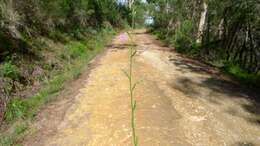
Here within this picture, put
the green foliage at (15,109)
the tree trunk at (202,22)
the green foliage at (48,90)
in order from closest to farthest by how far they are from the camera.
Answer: the green foliage at (15,109) < the green foliage at (48,90) < the tree trunk at (202,22)

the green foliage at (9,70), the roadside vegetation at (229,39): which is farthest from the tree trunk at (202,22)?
the green foliage at (9,70)

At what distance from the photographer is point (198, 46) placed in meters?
13.3

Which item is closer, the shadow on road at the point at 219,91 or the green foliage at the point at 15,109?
the green foliage at the point at 15,109

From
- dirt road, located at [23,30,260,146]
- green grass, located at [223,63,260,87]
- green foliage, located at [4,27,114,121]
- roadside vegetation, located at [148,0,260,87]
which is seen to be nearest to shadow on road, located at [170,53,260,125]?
dirt road, located at [23,30,260,146]

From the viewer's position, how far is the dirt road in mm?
4410

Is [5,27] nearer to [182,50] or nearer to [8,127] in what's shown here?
[8,127]

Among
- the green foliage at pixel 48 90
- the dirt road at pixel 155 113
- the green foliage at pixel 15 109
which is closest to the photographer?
the dirt road at pixel 155 113

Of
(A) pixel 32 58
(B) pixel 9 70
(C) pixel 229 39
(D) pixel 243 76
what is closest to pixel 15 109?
(B) pixel 9 70

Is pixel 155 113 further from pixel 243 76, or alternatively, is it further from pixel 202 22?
pixel 202 22

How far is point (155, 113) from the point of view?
516cm

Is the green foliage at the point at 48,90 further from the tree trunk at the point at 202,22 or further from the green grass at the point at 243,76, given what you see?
the tree trunk at the point at 202,22

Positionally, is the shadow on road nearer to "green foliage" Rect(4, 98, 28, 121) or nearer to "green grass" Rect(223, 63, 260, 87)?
"green grass" Rect(223, 63, 260, 87)

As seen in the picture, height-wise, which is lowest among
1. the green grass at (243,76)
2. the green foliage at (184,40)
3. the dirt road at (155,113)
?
the green grass at (243,76)

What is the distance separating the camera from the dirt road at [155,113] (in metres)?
4.41
